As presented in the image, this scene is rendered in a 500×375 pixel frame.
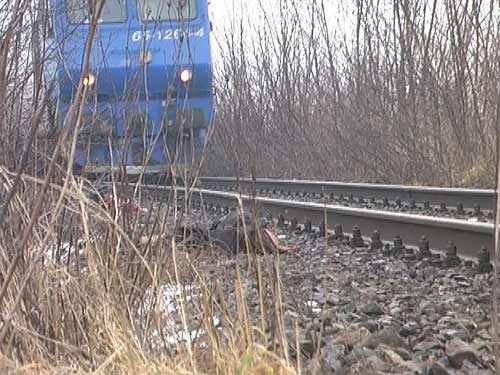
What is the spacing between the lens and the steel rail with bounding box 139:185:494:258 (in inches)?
263

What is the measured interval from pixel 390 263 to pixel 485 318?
2.45 meters

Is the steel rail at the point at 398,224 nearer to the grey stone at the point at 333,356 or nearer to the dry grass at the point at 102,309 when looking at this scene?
the dry grass at the point at 102,309

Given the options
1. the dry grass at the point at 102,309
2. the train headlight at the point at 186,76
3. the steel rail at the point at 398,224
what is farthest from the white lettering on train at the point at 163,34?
the dry grass at the point at 102,309

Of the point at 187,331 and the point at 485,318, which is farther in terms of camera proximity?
the point at 485,318

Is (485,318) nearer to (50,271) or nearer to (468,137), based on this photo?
(50,271)

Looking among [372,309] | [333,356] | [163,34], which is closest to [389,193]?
[163,34]

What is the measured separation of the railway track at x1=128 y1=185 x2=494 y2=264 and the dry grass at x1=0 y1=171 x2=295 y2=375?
783 mm

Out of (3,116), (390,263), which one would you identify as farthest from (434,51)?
(3,116)

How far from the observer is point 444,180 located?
16.1m

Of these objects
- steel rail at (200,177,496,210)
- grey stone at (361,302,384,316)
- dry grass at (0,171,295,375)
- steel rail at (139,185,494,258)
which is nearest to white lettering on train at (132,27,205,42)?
steel rail at (139,185,494,258)

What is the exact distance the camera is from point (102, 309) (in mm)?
3846

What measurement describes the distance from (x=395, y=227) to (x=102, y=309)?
A: 4882 mm

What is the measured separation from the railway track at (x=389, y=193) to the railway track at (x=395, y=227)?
0.63 meters

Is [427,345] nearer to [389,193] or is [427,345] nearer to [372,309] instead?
[372,309]
